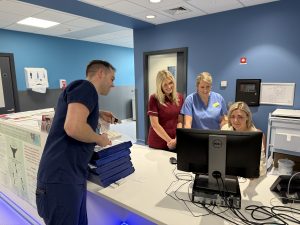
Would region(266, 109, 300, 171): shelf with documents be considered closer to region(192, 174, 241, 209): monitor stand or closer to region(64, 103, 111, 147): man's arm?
region(192, 174, 241, 209): monitor stand

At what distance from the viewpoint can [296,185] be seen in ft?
4.04

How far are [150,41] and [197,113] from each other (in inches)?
101

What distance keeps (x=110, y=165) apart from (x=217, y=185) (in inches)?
26.2

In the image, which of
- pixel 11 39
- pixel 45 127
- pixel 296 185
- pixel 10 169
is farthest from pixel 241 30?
pixel 11 39

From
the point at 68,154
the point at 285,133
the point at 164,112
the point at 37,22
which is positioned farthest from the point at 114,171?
the point at 37,22

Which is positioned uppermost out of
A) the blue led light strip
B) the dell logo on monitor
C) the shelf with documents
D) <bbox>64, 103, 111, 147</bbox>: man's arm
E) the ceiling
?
the ceiling

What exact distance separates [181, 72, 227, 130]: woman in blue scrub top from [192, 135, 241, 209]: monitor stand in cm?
101

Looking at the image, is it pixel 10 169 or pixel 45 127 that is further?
pixel 10 169

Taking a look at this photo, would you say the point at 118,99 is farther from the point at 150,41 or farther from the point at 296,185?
the point at 296,185

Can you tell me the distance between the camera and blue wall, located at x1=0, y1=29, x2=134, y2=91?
4703 mm

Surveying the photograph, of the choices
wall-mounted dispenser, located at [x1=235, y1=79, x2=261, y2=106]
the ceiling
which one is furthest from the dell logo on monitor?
wall-mounted dispenser, located at [x1=235, y1=79, x2=261, y2=106]

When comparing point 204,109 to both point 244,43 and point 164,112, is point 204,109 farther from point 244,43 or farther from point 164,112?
point 244,43

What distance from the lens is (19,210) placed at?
2.22 metres

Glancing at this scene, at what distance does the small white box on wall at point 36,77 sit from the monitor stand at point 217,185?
4.73m
